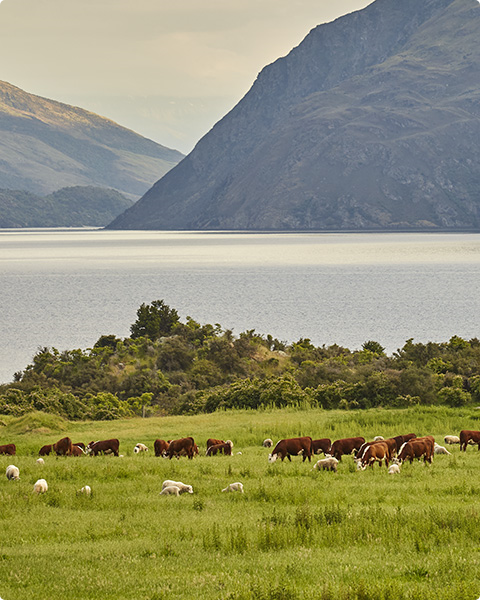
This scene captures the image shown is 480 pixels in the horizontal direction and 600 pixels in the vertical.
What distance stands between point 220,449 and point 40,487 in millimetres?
9745

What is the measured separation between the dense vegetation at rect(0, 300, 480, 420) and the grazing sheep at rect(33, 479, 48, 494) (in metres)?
24.5

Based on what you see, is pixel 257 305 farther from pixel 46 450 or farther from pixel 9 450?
pixel 46 450

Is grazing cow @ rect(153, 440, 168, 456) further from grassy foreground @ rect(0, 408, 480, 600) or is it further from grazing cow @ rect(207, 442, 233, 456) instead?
grazing cow @ rect(207, 442, 233, 456)

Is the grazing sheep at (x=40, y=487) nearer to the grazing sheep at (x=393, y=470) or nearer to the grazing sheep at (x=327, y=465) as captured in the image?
the grazing sheep at (x=327, y=465)

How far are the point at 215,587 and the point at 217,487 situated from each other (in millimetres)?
7791

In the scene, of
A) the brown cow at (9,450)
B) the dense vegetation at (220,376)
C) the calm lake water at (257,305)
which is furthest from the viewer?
the calm lake water at (257,305)

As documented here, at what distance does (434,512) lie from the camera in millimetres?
15812

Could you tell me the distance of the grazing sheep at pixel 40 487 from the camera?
62.7 ft

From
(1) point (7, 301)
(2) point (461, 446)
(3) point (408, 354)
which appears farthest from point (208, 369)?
(1) point (7, 301)

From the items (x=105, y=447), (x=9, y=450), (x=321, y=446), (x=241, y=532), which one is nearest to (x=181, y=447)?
(x=105, y=447)

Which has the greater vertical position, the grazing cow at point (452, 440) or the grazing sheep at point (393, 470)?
the grazing sheep at point (393, 470)

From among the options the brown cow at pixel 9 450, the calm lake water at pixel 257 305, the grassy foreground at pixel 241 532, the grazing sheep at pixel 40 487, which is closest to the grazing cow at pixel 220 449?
the grassy foreground at pixel 241 532

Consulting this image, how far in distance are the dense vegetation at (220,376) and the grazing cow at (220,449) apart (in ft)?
53.7

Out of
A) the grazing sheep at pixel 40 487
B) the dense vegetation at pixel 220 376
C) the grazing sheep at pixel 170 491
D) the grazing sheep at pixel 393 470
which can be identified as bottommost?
the dense vegetation at pixel 220 376
